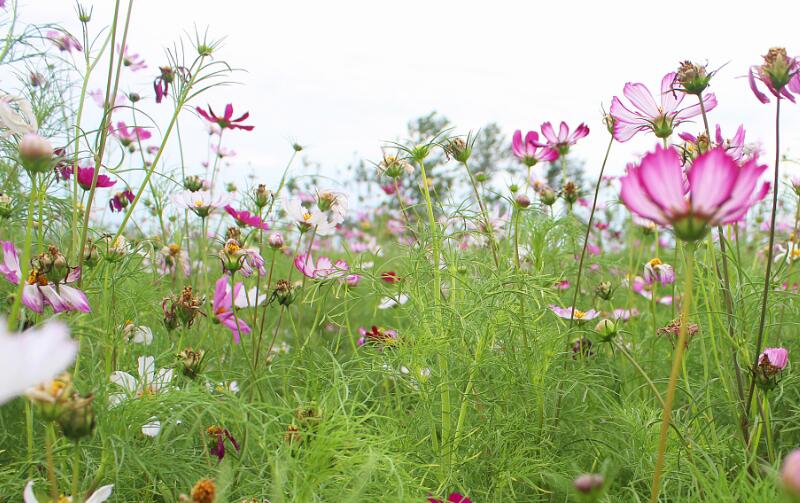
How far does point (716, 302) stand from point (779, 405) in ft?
0.87

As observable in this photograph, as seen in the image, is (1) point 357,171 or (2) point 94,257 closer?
(2) point 94,257

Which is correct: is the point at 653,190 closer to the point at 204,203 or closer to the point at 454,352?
the point at 454,352

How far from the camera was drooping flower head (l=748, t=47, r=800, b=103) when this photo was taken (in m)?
0.73

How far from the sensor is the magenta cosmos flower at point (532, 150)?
51.4 inches

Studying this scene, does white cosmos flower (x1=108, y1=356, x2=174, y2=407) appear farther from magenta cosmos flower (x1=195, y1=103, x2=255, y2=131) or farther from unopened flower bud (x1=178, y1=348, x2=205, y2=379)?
magenta cosmos flower (x1=195, y1=103, x2=255, y2=131)

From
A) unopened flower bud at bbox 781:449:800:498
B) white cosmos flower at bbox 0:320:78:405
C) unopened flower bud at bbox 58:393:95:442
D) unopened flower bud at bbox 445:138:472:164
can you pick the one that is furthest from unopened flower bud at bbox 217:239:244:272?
unopened flower bud at bbox 781:449:800:498

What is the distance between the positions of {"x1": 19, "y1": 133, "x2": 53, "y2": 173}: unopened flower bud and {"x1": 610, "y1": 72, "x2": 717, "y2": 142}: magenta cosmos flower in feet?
2.24

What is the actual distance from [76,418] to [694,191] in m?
0.47

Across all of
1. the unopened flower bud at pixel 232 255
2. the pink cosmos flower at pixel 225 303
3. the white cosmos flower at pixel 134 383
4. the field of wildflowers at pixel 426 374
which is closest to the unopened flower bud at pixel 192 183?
the field of wildflowers at pixel 426 374

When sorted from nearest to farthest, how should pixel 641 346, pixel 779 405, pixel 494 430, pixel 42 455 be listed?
1. pixel 42 455
2. pixel 494 430
3. pixel 779 405
4. pixel 641 346

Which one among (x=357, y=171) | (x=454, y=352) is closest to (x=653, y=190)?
(x=454, y=352)

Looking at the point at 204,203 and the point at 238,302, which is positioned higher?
the point at 204,203

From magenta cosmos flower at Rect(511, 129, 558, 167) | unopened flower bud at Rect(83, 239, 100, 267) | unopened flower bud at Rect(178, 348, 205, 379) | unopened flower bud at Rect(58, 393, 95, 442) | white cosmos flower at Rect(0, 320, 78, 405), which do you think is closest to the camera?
white cosmos flower at Rect(0, 320, 78, 405)

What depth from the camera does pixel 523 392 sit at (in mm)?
868
